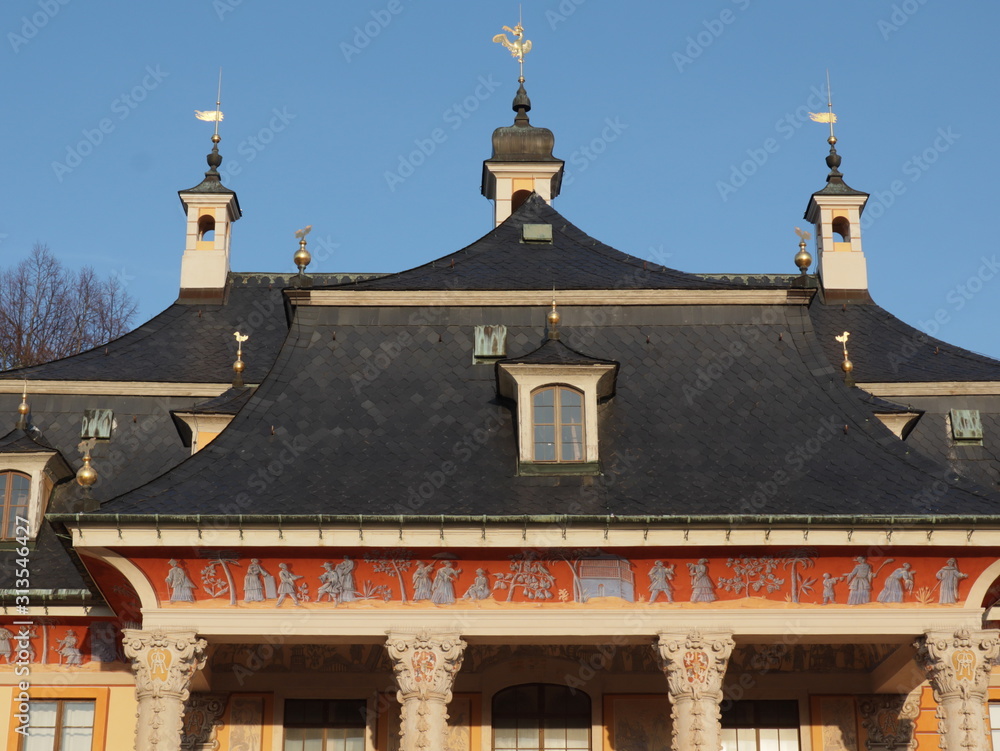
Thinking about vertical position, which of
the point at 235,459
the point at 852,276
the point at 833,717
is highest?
the point at 852,276

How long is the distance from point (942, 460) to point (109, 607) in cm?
1386

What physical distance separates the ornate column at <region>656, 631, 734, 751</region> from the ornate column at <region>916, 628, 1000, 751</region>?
2.75m

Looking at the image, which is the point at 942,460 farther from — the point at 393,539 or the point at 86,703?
the point at 86,703

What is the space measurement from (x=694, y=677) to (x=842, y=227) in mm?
16610

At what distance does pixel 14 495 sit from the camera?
85.7 feet

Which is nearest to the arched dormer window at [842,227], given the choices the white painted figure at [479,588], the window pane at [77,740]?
the white painted figure at [479,588]

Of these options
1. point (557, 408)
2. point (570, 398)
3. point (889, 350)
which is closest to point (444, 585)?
point (557, 408)

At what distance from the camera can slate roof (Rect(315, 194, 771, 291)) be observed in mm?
25938

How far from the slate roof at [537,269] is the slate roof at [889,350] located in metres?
4.29

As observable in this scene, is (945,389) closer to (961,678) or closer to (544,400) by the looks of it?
(961,678)

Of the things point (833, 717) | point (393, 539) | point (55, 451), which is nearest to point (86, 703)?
point (55, 451)

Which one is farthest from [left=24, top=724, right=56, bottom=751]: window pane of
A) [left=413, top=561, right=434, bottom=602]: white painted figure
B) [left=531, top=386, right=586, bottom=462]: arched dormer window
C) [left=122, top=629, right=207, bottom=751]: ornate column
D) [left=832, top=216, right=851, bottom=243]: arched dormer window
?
[left=832, top=216, right=851, bottom=243]: arched dormer window

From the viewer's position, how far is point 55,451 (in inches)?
1030

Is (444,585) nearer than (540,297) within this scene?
Yes
